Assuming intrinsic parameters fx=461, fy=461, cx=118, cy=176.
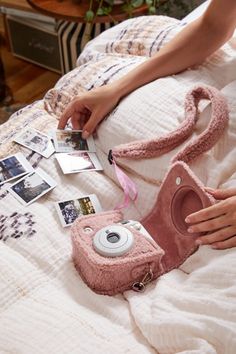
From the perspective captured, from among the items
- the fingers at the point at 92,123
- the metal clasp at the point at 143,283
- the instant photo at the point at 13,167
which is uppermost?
the fingers at the point at 92,123

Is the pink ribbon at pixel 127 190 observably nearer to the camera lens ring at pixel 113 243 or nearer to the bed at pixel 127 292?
the bed at pixel 127 292

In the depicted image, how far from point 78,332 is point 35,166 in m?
0.54

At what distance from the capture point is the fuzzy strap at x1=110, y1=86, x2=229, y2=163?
1101mm

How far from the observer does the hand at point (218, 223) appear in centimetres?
93

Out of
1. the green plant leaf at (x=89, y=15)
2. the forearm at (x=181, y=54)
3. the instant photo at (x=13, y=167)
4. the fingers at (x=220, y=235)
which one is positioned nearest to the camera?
the fingers at (x=220, y=235)

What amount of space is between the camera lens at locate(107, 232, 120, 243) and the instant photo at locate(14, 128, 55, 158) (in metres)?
0.36

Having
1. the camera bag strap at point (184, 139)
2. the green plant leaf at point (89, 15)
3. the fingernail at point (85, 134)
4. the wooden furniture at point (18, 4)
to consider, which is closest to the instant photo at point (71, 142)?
the fingernail at point (85, 134)

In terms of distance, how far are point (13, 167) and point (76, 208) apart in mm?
237

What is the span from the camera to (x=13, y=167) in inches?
49.3

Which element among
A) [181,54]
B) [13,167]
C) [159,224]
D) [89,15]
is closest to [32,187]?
[13,167]

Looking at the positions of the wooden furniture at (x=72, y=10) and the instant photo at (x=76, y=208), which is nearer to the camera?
the instant photo at (x=76, y=208)

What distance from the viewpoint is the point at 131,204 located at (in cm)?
116

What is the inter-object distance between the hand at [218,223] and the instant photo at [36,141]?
1.61ft

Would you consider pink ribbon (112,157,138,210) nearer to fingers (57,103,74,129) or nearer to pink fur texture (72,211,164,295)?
pink fur texture (72,211,164,295)
